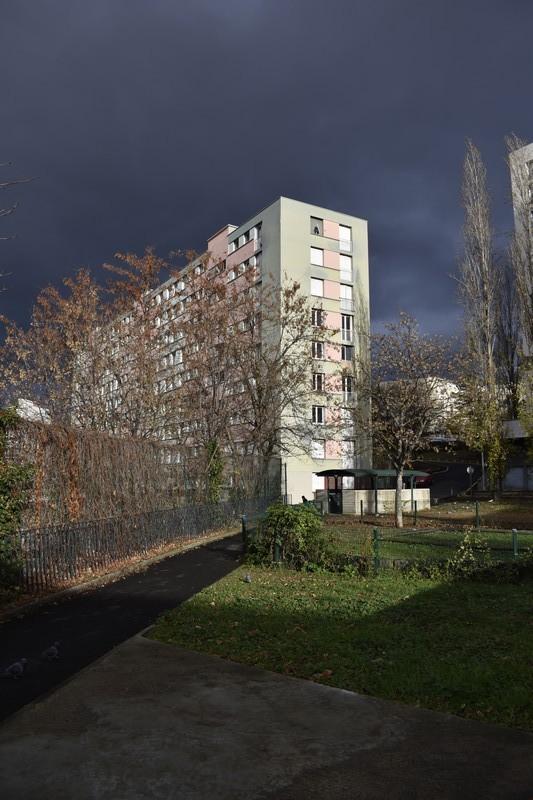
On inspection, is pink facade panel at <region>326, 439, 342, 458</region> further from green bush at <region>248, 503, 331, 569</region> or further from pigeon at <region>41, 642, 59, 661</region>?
pigeon at <region>41, 642, 59, 661</region>

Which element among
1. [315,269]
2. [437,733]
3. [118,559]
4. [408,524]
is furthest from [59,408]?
[315,269]

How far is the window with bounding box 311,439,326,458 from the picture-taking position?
145 ft

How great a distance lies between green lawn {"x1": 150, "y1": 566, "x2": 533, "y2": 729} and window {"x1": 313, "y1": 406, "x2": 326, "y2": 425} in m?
32.9

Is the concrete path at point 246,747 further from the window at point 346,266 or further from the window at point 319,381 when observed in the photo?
the window at point 346,266

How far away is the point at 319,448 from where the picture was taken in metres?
44.8

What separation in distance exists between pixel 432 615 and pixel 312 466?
36.3 metres

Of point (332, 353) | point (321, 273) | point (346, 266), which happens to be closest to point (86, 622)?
point (332, 353)

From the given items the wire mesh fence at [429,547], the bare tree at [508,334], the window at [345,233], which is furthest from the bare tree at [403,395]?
the window at [345,233]

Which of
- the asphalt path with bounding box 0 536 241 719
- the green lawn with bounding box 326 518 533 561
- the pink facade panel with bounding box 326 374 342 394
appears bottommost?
the asphalt path with bounding box 0 536 241 719

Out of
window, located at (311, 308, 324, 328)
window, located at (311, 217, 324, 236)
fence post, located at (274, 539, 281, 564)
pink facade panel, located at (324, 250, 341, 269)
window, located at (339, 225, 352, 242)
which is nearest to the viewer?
fence post, located at (274, 539, 281, 564)

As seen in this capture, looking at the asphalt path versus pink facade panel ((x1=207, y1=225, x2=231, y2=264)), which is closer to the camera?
the asphalt path

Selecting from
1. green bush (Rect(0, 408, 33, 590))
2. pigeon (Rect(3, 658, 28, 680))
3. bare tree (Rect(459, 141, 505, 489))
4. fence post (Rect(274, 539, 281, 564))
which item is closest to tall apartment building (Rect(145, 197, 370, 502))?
bare tree (Rect(459, 141, 505, 489))

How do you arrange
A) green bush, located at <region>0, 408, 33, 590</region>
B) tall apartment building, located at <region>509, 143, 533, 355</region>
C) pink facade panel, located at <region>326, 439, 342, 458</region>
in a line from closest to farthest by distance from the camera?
green bush, located at <region>0, 408, 33, 590</region>
tall apartment building, located at <region>509, 143, 533, 355</region>
pink facade panel, located at <region>326, 439, 342, 458</region>

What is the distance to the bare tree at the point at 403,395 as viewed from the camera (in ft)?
76.9
